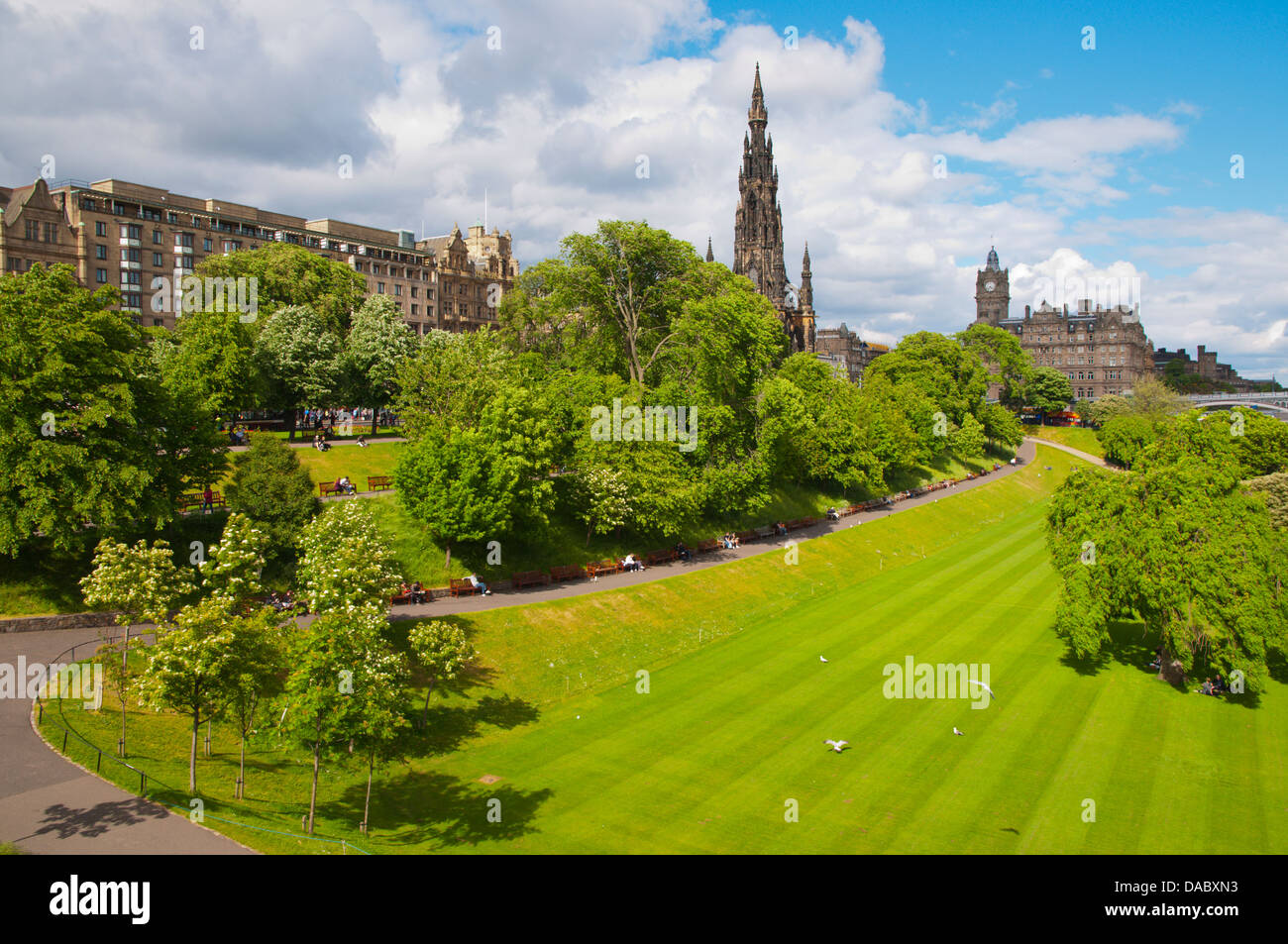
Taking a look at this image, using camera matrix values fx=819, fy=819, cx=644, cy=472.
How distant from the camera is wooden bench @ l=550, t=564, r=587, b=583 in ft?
153

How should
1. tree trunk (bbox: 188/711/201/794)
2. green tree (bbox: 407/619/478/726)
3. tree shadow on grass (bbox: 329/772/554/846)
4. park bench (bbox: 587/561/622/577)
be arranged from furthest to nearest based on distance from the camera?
park bench (bbox: 587/561/622/577), green tree (bbox: 407/619/478/726), tree shadow on grass (bbox: 329/772/554/846), tree trunk (bbox: 188/711/201/794)

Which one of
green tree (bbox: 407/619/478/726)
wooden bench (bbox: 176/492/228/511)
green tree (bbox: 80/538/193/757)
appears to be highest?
wooden bench (bbox: 176/492/228/511)

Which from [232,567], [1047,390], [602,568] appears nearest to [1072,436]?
[1047,390]

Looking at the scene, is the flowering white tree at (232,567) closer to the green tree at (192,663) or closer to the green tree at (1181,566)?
the green tree at (192,663)

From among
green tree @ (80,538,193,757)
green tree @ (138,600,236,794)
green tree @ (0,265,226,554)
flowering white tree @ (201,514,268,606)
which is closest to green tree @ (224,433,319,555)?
green tree @ (0,265,226,554)

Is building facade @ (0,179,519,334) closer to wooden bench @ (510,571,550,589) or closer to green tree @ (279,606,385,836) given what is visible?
wooden bench @ (510,571,550,589)

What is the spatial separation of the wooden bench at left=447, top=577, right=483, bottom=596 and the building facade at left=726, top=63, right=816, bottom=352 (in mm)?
105871

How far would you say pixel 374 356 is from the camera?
60594 mm

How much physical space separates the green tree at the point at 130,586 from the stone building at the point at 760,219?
123407mm

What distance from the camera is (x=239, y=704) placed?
74.1ft

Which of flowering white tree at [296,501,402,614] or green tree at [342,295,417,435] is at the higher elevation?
green tree at [342,295,417,435]

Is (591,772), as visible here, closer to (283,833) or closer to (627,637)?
(283,833)

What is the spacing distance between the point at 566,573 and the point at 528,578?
2456 millimetres
